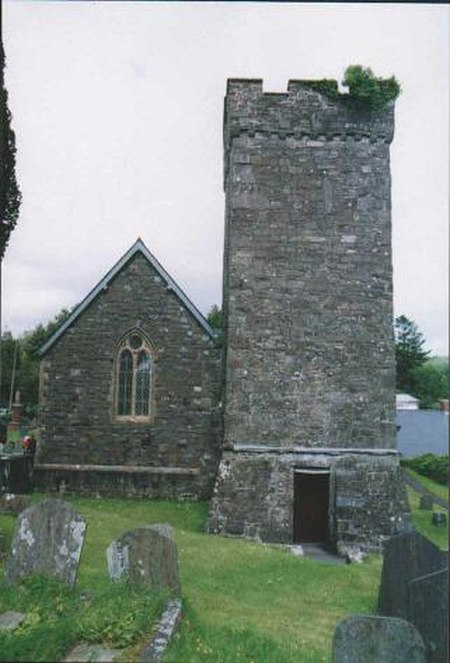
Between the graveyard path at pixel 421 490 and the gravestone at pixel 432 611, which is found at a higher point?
the gravestone at pixel 432 611

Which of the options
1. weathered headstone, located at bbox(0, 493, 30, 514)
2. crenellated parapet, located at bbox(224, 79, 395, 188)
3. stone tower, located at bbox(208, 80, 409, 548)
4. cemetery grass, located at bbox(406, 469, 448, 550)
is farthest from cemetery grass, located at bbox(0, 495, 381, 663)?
crenellated parapet, located at bbox(224, 79, 395, 188)

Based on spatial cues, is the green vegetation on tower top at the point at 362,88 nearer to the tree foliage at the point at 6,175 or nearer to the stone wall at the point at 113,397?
the stone wall at the point at 113,397

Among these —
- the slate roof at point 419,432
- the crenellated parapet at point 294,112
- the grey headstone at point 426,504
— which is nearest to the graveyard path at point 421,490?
the grey headstone at point 426,504

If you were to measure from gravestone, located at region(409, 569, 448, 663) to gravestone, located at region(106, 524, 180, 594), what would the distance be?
10.0ft

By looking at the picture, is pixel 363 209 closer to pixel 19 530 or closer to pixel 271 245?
pixel 271 245

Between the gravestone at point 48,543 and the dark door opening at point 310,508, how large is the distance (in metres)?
9.45

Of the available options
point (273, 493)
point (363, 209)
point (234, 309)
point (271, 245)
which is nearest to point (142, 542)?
point (273, 493)

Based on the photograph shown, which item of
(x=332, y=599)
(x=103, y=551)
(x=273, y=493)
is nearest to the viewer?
(x=332, y=599)

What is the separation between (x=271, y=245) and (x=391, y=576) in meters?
9.23

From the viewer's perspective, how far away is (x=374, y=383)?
1639 cm

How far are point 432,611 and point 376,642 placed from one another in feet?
8.27

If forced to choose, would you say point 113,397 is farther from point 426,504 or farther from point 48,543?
point 48,543

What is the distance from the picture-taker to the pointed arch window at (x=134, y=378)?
64.6ft

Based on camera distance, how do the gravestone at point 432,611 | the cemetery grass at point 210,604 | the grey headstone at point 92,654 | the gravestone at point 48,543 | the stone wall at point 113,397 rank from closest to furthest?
the grey headstone at point 92,654 → the cemetery grass at point 210,604 → the gravestone at point 432,611 → the gravestone at point 48,543 → the stone wall at point 113,397
